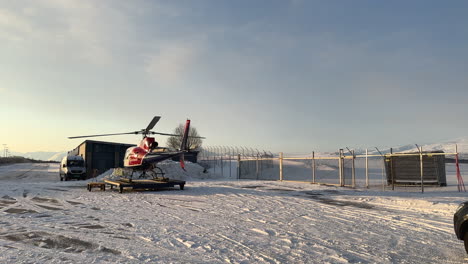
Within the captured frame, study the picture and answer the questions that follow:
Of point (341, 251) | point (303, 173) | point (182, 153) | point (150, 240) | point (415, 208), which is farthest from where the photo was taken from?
point (303, 173)

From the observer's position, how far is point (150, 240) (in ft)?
21.5

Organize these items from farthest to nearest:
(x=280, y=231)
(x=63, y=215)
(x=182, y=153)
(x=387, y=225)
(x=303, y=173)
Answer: (x=303, y=173) → (x=182, y=153) → (x=63, y=215) → (x=387, y=225) → (x=280, y=231)

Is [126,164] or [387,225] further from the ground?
[126,164]

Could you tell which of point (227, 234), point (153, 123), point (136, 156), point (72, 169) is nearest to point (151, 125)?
point (153, 123)

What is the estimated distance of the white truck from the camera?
101 ft

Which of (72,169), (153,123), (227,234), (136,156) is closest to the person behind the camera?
(227,234)

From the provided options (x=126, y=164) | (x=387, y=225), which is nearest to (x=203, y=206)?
(x=387, y=225)

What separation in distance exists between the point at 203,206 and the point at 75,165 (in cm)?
2466

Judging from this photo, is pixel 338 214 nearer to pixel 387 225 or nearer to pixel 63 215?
pixel 387 225

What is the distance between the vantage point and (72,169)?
3102cm

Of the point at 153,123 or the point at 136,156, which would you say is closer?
the point at 153,123

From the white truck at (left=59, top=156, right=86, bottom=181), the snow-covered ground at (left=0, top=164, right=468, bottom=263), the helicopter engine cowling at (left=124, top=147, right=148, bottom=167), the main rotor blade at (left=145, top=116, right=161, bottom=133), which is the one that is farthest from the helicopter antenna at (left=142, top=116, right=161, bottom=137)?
the white truck at (left=59, top=156, right=86, bottom=181)

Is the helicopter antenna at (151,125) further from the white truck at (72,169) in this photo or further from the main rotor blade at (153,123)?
the white truck at (72,169)

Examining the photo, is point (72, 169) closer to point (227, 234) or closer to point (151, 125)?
point (151, 125)
